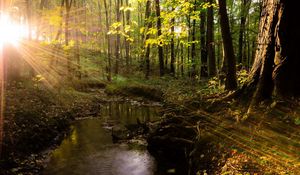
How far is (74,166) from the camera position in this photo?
8766 millimetres

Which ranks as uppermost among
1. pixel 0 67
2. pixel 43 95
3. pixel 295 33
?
pixel 295 33

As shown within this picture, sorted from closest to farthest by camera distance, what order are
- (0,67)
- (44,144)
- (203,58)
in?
(44,144) < (0,67) < (203,58)

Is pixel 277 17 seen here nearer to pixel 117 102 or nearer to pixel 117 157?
pixel 117 157

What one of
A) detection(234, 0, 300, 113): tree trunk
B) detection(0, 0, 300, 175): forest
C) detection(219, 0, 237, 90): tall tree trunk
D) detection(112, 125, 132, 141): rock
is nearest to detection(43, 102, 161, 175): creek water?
detection(0, 0, 300, 175): forest

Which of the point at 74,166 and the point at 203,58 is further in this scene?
the point at 203,58

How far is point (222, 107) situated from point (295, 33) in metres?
2.96

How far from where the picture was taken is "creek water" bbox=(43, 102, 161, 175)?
A: 8.45 m

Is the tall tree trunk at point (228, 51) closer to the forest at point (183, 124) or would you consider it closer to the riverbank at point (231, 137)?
the forest at point (183, 124)

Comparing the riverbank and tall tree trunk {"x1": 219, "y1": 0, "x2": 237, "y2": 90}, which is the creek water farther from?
tall tree trunk {"x1": 219, "y1": 0, "x2": 237, "y2": 90}

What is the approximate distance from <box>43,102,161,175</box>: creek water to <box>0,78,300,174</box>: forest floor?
50 centimetres

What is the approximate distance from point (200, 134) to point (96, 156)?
Result: 4.35 m

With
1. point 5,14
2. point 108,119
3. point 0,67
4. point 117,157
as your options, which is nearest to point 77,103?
point 108,119

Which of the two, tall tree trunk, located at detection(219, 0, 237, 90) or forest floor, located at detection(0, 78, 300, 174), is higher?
tall tree trunk, located at detection(219, 0, 237, 90)

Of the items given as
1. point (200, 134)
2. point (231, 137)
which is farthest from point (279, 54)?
point (200, 134)
